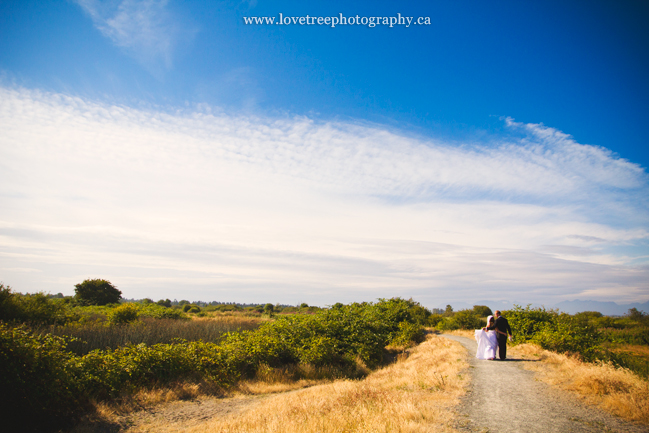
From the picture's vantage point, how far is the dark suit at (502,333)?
44.1ft

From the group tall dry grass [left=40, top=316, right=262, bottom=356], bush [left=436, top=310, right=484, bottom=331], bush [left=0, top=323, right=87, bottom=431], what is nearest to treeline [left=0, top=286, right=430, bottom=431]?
bush [left=0, top=323, right=87, bottom=431]

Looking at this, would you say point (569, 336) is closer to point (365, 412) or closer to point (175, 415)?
point (365, 412)

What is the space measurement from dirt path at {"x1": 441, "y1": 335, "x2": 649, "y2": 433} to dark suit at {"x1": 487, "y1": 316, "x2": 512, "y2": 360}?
3.18 metres

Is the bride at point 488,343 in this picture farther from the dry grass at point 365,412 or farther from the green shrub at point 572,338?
the dry grass at point 365,412

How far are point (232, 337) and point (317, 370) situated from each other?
5312 millimetres

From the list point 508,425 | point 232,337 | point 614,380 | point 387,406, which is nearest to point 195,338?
point 232,337

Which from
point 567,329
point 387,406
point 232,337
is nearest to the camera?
point 387,406

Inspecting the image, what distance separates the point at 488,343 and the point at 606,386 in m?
6.21

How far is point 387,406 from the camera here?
25.9 feet

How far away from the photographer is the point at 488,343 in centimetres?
1402

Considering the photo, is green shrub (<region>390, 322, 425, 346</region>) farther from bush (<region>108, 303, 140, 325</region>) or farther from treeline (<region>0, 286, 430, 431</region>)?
bush (<region>108, 303, 140, 325</region>)

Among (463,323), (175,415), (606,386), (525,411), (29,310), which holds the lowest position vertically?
(463,323)

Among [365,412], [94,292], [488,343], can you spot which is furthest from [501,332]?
[94,292]

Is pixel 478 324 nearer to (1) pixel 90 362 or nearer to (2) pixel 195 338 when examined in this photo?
(2) pixel 195 338
